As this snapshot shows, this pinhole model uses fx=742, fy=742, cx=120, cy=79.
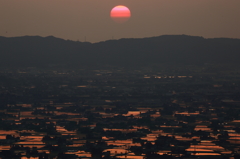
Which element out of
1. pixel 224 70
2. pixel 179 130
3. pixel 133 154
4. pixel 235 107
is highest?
pixel 224 70

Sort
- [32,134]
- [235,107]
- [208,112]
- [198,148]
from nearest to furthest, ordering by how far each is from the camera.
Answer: [198,148] → [32,134] → [208,112] → [235,107]

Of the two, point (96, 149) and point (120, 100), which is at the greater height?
point (120, 100)

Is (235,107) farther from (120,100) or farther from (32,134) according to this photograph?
(32,134)

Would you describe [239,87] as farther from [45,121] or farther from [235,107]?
[45,121]

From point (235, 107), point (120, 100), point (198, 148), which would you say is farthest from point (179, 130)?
point (120, 100)

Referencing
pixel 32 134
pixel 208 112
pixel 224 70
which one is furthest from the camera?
pixel 224 70

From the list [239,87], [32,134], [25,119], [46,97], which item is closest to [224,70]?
[239,87]

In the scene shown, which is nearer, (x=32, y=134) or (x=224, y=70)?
(x=32, y=134)
